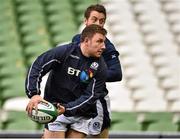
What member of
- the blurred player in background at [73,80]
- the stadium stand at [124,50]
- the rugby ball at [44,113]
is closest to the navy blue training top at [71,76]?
the blurred player in background at [73,80]

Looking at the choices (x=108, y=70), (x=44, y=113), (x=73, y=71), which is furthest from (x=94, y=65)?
(x=44, y=113)

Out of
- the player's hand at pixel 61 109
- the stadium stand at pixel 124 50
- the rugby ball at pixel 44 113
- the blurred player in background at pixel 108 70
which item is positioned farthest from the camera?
the stadium stand at pixel 124 50

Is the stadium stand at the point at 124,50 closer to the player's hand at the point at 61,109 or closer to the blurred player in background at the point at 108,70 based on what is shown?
the blurred player in background at the point at 108,70

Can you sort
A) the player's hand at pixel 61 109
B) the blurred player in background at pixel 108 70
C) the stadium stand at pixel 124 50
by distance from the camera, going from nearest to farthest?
the player's hand at pixel 61 109, the blurred player in background at pixel 108 70, the stadium stand at pixel 124 50

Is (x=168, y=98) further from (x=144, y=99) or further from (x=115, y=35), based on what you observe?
(x=115, y=35)

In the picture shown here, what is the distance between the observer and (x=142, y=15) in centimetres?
1112

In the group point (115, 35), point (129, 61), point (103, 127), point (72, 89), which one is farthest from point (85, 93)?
point (115, 35)

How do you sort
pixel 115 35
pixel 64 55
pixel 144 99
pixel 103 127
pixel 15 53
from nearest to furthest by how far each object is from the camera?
1. pixel 64 55
2. pixel 103 127
3. pixel 144 99
4. pixel 15 53
5. pixel 115 35

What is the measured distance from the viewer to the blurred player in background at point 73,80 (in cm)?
443

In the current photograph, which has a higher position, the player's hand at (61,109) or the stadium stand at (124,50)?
the stadium stand at (124,50)

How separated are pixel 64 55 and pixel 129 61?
5318 millimetres

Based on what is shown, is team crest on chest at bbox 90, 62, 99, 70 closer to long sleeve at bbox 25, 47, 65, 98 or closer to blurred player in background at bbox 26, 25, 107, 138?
blurred player in background at bbox 26, 25, 107, 138

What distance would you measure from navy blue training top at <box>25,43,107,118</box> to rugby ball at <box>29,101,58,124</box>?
0.40 feet

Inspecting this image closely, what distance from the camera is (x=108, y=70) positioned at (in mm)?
4746
